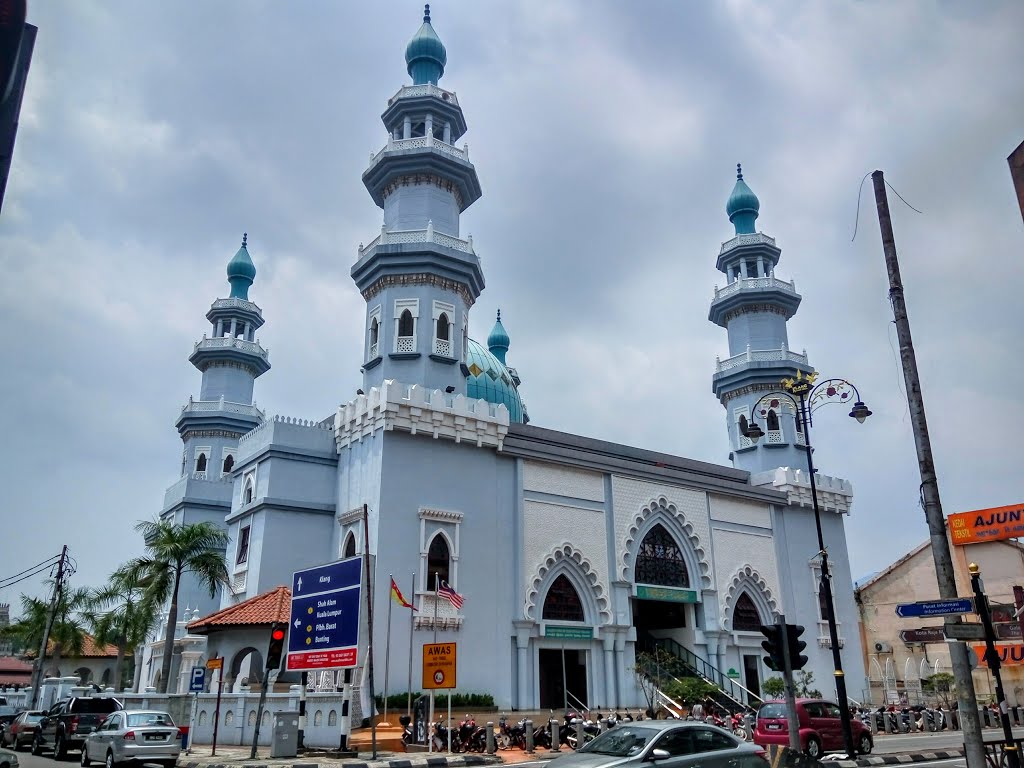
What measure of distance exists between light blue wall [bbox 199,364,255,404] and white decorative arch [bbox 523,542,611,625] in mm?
20669

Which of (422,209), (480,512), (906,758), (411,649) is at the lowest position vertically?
(906,758)

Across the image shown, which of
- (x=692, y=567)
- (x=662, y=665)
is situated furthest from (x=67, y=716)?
(x=692, y=567)

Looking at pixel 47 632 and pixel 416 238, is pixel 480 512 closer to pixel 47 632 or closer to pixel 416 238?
pixel 416 238

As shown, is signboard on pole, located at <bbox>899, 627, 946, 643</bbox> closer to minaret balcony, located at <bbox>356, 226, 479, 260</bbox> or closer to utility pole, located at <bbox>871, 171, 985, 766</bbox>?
minaret balcony, located at <bbox>356, 226, 479, 260</bbox>

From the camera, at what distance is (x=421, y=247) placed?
30.8m

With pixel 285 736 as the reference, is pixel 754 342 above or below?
above

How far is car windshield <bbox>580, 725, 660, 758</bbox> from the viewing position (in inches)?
403

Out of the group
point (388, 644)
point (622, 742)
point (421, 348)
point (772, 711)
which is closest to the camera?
point (622, 742)

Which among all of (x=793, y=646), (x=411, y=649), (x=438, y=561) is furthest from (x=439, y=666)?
(x=793, y=646)

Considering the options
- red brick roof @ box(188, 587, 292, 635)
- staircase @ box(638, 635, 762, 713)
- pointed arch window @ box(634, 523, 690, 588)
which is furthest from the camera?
pointed arch window @ box(634, 523, 690, 588)

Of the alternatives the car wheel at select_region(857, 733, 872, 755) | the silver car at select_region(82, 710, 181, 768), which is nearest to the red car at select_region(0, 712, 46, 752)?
the silver car at select_region(82, 710, 181, 768)

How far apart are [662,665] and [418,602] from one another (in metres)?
9.84

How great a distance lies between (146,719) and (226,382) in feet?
89.3

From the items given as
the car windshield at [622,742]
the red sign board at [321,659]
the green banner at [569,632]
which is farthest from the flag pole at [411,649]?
the car windshield at [622,742]
